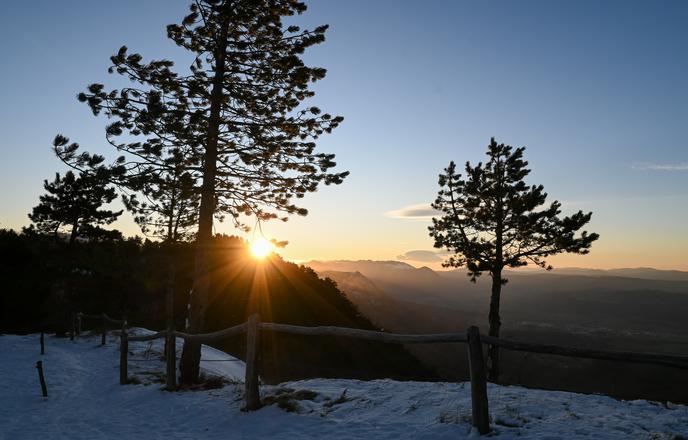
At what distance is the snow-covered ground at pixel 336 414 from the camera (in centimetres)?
595

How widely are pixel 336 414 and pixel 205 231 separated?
6.72 meters

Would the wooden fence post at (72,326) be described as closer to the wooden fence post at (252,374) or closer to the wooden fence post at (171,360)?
the wooden fence post at (171,360)

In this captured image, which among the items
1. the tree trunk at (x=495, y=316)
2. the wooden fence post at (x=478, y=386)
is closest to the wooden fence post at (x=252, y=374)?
the wooden fence post at (x=478, y=386)

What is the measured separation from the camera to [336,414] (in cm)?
732

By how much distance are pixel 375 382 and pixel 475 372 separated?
475 centimetres

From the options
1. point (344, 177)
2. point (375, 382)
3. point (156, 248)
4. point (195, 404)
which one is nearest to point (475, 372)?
point (375, 382)

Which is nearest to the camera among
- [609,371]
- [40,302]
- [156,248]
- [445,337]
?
[445,337]

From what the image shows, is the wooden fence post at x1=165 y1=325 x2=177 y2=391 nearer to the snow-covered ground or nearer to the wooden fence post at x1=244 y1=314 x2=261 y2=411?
the snow-covered ground

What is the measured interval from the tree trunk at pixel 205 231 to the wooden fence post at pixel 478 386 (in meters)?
8.20

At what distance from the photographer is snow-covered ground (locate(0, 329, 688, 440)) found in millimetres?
5953

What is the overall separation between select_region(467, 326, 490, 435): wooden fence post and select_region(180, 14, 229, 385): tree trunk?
323 inches

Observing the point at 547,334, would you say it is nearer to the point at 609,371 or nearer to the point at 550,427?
the point at 609,371

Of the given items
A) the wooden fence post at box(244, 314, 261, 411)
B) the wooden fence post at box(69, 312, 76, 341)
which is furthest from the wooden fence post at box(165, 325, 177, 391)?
the wooden fence post at box(69, 312, 76, 341)

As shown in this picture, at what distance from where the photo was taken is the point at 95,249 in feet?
92.1
